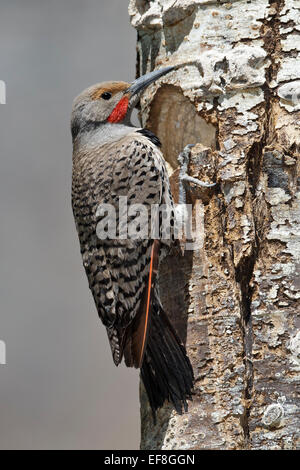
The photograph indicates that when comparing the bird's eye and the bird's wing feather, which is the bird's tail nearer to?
the bird's wing feather

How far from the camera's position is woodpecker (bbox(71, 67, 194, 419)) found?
3.49 metres

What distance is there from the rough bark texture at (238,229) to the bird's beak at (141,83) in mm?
40

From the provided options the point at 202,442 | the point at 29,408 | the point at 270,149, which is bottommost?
the point at 29,408

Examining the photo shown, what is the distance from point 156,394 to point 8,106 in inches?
140

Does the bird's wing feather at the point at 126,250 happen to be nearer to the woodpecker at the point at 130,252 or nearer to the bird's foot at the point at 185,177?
the woodpecker at the point at 130,252

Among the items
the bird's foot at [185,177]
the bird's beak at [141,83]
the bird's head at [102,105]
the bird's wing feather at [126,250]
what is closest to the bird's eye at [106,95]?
the bird's head at [102,105]

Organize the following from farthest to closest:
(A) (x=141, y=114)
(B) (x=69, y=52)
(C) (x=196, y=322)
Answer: (B) (x=69, y=52) < (A) (x=141, y=114) < (C) (x=196, y=322)

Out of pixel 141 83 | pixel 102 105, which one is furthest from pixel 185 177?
pixel 102 105

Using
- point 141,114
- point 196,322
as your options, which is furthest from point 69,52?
point 196,322

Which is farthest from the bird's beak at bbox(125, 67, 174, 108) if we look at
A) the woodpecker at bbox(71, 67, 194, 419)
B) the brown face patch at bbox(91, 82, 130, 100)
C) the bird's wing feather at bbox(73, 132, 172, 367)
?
the bird's wing feather at bbox(73, 132, 172, 367)

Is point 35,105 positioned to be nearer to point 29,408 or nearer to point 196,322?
point 29,408

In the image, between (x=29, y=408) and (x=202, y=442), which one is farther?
(x=29, y=408)

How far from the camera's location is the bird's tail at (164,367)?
3434 mm
